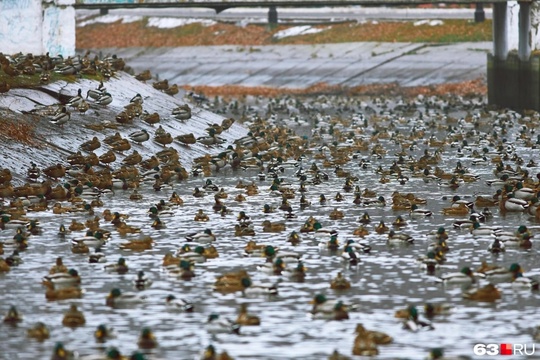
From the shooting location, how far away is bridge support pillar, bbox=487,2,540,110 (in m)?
74.0

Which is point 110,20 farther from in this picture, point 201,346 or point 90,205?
point 201,346

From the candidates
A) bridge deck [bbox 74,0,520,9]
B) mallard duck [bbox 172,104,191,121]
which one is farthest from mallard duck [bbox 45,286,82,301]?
bridge deck [bbox 74,0,520,9]

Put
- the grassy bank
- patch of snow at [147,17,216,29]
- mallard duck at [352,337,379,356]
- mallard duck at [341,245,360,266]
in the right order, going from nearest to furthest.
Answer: mallard duck at [352,337,379,356], mallard duck at [341,245,360,266], the grassy bank, patch of snow at [147,17,216,29]

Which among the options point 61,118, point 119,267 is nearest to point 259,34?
point 61,118

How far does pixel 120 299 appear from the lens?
26312 mm

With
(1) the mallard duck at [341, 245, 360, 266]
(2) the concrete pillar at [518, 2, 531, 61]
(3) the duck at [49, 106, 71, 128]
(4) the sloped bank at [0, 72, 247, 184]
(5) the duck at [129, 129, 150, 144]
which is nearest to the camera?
(1) the mallard duck at [341, 245, 360, 266]

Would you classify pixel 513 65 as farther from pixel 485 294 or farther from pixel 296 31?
pixel 485 294

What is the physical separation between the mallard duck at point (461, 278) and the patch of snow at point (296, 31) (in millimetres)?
82628

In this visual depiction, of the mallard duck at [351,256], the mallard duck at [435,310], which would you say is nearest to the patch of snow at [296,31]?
the mallard duck at [351,256]

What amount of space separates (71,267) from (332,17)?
84.8m

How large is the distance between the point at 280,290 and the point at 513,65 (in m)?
51.7

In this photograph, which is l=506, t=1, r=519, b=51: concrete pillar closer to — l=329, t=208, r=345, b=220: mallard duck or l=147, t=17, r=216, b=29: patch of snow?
l=329, t=208, r=345, b=220: mallard duck

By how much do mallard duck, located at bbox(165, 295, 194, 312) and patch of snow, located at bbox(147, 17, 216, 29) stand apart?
9313 centimetres

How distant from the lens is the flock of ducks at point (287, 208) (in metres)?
26.8
